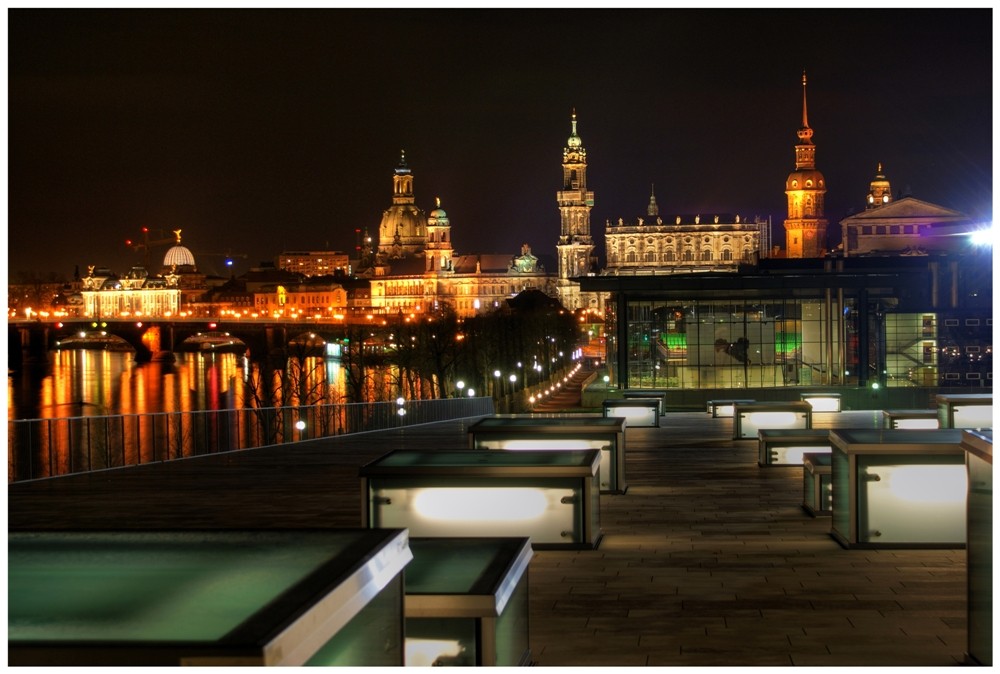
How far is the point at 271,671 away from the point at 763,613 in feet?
13.0

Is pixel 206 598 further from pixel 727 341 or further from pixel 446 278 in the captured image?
pixel 446 278

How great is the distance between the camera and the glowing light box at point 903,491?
26.0 feet

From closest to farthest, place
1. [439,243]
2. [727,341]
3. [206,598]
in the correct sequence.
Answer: [206,598] → [727,341] → [439,243]

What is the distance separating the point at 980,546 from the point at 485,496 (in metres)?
3.36

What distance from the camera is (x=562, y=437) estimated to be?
11.0 m

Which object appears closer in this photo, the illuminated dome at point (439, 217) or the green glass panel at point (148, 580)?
the green glass panel at point (148, 580)

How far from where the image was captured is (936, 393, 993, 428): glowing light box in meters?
14.2

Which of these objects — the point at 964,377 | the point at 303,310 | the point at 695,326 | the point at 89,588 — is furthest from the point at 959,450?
the point at 303,310

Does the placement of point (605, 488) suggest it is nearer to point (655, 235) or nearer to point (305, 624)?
point (305, 624)

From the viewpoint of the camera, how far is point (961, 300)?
122 feet

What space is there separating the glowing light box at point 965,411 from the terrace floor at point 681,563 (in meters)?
2.17

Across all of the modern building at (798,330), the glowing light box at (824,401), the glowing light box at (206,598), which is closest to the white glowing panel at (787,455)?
the glowing light box at (824,401)

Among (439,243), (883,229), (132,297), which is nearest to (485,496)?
(883,229)

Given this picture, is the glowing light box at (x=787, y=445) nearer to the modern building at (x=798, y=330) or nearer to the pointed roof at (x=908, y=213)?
the modern building at (x=798, y=330)
